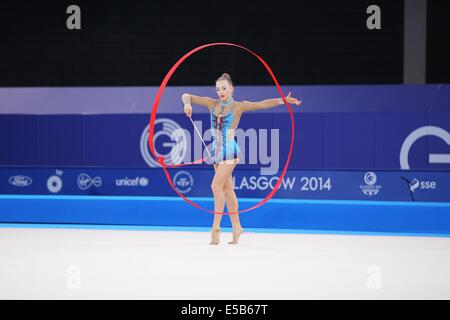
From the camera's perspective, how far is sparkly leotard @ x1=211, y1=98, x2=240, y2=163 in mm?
7914

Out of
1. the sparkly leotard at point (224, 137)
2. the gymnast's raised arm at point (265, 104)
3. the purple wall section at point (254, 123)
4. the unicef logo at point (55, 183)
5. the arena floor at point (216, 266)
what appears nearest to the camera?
the arena floor at point (216, 266)

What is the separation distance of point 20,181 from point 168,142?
96.5 inches

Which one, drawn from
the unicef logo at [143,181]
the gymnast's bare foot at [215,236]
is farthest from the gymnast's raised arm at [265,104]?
the unicef logo at [143,181]

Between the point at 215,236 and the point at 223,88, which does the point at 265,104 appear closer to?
the point at 223,88

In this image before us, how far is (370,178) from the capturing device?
10617 mm

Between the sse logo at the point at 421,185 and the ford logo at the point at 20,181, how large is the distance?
5848mm

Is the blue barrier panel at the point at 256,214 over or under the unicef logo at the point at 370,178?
under

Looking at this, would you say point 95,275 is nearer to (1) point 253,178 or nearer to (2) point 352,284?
(2) point 352,284

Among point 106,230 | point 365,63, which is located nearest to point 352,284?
point 106,230

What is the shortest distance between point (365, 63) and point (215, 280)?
7402 millimetres

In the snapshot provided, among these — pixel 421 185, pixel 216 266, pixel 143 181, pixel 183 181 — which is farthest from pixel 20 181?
pixel 421 185

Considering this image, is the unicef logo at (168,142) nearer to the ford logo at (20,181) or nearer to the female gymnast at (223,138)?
the ford logo at (20,181)

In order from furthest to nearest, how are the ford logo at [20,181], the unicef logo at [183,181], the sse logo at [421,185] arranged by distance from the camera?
the ford logo at [20,181], the unicef logo at [183,181], the sse logo at [421,185]

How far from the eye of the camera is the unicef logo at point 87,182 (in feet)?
36.6
